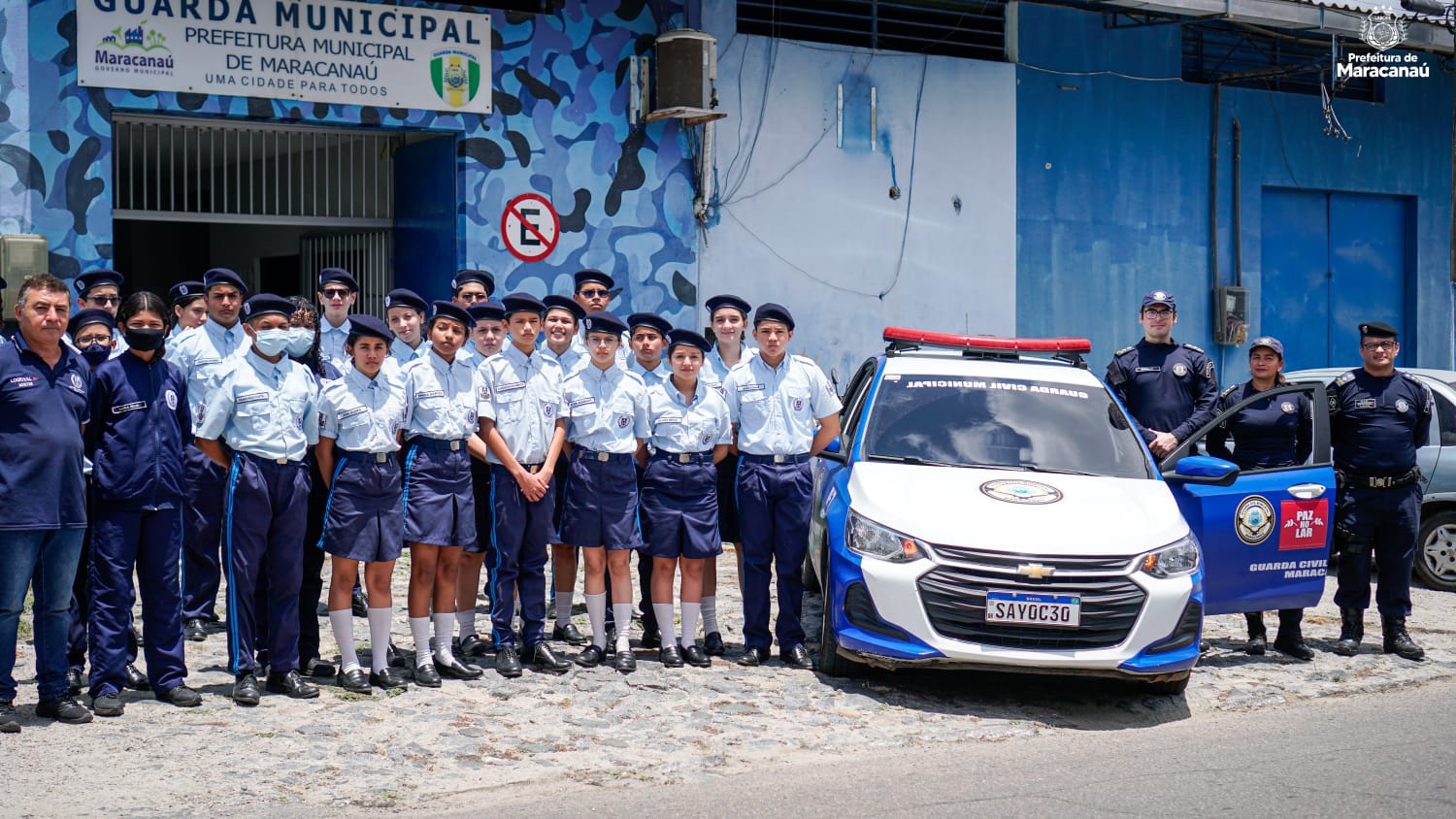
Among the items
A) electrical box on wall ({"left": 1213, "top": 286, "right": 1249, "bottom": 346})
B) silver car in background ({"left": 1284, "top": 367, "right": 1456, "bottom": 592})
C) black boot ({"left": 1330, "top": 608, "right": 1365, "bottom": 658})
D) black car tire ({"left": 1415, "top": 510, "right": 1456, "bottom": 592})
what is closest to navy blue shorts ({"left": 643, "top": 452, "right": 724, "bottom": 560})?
black boot ({"left": 1330, "top": 608, "right": 1365, "bottom": 658})

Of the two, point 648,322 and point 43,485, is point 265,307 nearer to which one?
point 43,485

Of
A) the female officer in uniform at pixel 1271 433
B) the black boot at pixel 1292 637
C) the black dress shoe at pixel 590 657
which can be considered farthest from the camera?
the female officer in uniform at pixel 1271 433

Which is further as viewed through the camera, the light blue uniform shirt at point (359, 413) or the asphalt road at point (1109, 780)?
the light blue uniform shirt at point (359, 413)

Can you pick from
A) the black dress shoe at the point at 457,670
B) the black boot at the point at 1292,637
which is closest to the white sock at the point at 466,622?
the black dress shoe at the point at 457,670

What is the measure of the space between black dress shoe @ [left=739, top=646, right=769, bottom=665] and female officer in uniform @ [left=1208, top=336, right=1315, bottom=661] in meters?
2.93

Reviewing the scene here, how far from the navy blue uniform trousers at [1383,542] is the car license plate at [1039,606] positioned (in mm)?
2920

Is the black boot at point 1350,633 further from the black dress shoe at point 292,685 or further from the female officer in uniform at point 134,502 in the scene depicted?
the female officer in uniform at point 134,502

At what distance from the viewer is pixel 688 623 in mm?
8680

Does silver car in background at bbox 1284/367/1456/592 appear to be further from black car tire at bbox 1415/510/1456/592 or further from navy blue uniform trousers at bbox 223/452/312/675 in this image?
navy blue uniform trousers at bbox 223/452/312/675

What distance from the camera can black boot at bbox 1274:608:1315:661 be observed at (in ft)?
30.6

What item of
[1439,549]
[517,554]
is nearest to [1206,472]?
[517,554]

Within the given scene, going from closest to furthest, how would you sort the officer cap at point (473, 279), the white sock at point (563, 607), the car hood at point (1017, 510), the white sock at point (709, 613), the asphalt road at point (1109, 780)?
the asphalt road at point (1109, 780), the car hood at point (1017, 510), the white sock at point (709, 613), the white sock at point (563, 607), the officer cap at point (473, 279)

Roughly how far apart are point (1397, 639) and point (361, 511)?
6.05 m

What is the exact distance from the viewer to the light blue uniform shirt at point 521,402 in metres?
8.34
